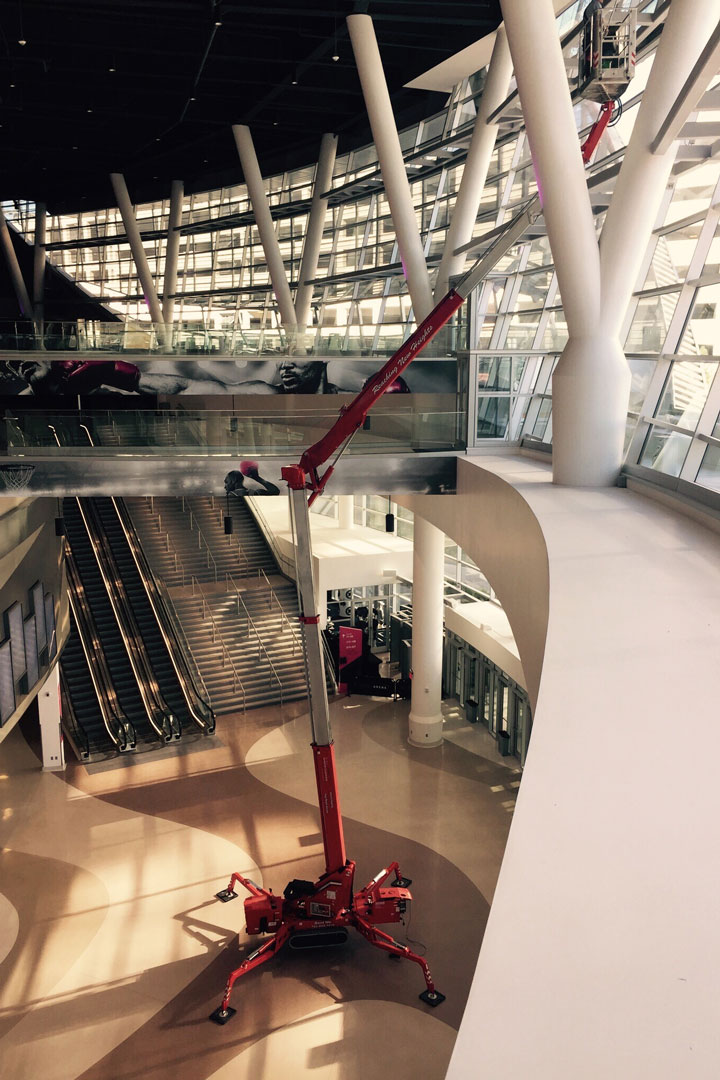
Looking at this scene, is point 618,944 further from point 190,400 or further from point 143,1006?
point 190,400

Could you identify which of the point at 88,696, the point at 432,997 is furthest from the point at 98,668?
the point at 432,997

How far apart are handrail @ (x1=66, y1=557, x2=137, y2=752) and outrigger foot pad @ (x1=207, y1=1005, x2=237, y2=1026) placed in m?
10.4

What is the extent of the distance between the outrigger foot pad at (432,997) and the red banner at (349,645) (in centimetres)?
1424

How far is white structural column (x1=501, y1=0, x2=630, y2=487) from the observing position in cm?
1045

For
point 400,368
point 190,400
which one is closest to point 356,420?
point 400,368

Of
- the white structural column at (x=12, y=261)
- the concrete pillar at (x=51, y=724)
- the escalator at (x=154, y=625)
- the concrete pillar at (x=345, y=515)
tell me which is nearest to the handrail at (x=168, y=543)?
the escalator at (x=154, y=625)

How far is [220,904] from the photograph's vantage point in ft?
50.3

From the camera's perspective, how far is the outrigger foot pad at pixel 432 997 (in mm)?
12648

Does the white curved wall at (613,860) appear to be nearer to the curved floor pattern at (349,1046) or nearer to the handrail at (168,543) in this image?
the curved floor pattern at (349,1046)

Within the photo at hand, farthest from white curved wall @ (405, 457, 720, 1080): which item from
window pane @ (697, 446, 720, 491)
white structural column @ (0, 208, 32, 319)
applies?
white structural column @ (0, 208, 32, 319)

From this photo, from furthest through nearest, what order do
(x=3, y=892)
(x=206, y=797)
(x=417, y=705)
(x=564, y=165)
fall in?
(x=417, y=705)
(x=206, y=797)
(x=3, y=892)
(x=564, y=165)

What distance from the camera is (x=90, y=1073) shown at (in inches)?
448

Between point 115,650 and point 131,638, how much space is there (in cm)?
56

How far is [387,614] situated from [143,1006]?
65.5 feet
